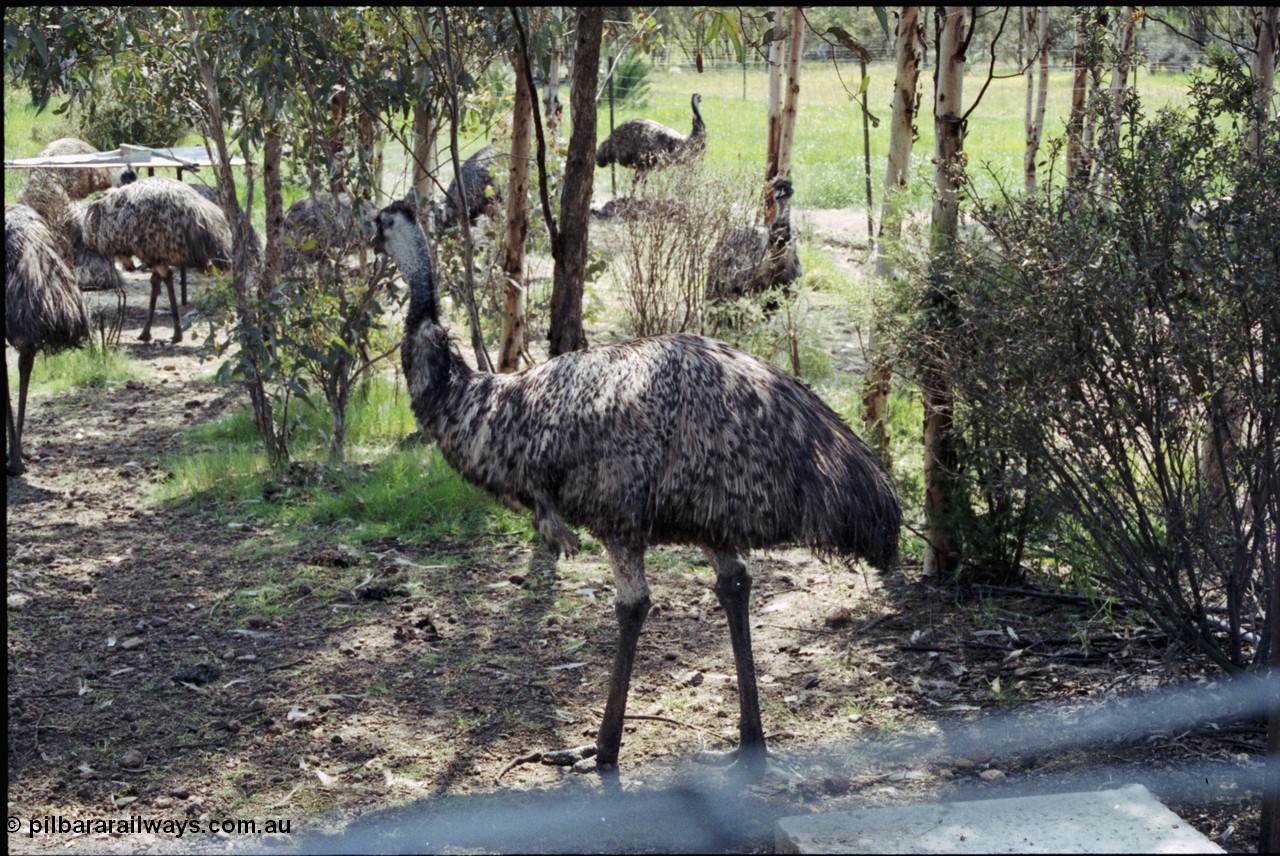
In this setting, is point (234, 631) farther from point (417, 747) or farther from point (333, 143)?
point (333, 143)

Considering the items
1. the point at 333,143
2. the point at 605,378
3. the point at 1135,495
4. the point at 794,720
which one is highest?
the point at 333,143

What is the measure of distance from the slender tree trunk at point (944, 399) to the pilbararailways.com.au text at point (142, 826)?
294cm

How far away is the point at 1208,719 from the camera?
4.43m

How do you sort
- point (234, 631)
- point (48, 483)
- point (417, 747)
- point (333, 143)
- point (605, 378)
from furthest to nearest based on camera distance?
1. point (333, 143)
2. point (48, 483)
3. point (234, 631)
4. point (417, 747)
5. point (605, 378)

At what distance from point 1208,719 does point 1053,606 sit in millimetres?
1170

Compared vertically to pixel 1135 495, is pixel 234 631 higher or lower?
lower

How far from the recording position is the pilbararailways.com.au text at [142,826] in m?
3.90

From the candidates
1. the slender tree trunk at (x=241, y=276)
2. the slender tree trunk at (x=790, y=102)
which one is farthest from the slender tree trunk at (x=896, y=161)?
the slender tree trunk at (x=790, y=102)

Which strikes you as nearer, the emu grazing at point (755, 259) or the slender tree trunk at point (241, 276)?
the slender tree trunk at point (241, 276)

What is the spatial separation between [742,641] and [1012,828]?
1.20 metres

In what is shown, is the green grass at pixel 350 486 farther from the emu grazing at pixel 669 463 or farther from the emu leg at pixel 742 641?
the emu leg at pixel 742 641

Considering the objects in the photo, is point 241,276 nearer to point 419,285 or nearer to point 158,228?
point 419,285

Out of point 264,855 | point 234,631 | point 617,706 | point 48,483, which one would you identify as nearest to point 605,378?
point 617,706

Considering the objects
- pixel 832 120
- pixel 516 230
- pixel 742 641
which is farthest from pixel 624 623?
pixel 832 120
